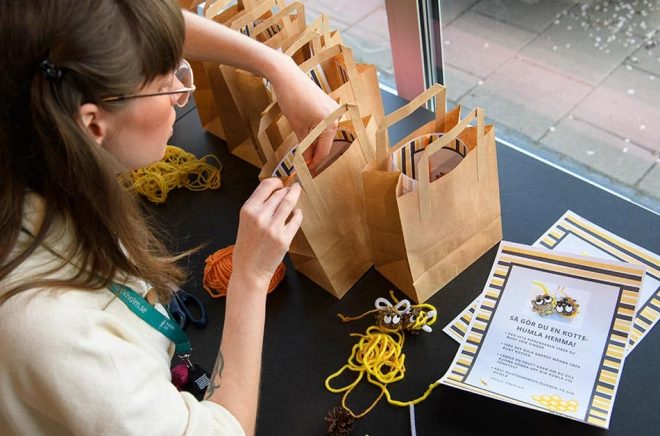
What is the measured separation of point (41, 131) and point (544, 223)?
83 centimetres

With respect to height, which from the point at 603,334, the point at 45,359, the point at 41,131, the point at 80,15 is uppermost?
the point at 80,15

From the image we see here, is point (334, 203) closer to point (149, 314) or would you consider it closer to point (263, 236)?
point (263, 236)

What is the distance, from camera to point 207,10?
1.36m

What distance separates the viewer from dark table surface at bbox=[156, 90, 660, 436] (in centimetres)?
93

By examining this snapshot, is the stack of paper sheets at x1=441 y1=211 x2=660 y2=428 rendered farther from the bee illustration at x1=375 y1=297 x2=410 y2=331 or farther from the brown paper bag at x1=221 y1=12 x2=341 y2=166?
the brown paper bag at x1=221 y1=12 x2=341 y2=166

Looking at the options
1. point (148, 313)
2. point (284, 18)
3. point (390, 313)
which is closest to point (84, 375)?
point (148, 313)

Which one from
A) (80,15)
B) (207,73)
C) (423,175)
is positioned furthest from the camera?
(207,73)

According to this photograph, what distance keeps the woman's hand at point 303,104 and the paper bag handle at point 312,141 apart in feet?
0.13

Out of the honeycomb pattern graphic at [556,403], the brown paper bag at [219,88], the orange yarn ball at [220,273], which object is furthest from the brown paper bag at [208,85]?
the honeycomb pattern graphic at [556,403]

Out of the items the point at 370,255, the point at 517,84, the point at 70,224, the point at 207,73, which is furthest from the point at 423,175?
the point at 517,84

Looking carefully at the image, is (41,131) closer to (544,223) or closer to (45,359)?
(45,359)

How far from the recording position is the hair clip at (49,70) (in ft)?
2.08

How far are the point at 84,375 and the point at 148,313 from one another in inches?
7.0

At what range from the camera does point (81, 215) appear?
0.74 meters
